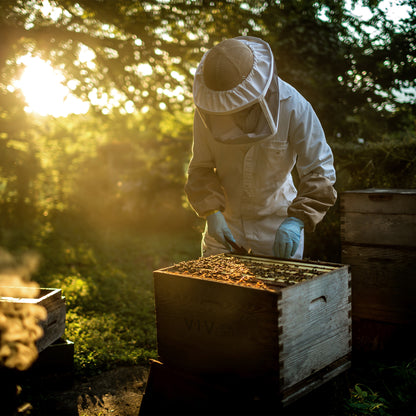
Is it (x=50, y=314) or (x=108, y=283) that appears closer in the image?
(x=50, y=314)

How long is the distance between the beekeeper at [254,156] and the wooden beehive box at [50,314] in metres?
1.01

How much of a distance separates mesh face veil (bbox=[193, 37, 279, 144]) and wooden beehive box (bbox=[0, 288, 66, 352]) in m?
1.42

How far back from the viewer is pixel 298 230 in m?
2.34

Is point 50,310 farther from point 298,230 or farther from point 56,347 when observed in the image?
point 298,230

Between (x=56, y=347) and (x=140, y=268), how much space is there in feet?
12.3

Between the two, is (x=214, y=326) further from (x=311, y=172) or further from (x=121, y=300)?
(x=121, y=300)

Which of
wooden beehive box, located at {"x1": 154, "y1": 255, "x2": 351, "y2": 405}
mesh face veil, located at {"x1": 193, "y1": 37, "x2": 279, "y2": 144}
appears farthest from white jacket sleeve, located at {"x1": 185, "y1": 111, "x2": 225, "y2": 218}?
wooden beehive box, located at {"x1": 154, "y1": 255, "x2": 351, "y2": 405}

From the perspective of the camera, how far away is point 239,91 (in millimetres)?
2172

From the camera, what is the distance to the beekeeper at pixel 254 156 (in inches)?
87.3

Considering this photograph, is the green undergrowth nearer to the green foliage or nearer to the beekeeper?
the beekeeper

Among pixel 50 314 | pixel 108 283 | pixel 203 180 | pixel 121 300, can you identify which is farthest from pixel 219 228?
pixel 108 283

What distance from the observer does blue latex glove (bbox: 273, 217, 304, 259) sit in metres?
2.31

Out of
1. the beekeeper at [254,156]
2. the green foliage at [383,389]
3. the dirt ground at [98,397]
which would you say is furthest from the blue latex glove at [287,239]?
the dirt ground at [98,397]

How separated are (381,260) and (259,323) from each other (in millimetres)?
1757
